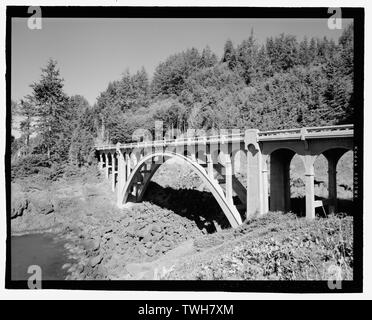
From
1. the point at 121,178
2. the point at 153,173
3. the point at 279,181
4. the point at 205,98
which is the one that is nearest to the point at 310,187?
the point at 279,181

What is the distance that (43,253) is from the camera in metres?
17.3

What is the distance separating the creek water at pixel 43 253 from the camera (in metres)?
14.8

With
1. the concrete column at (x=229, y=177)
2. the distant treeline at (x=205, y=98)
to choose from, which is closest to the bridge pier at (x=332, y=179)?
the concrete column at (x=229, y=177)

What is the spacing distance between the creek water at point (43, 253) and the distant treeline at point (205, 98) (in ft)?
22.3

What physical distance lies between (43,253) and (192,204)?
11.6 meters

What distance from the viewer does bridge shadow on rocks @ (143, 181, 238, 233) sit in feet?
62.3

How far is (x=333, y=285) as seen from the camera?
5.78 m

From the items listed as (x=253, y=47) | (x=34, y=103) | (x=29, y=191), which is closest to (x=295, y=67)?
(x=253, y=47)

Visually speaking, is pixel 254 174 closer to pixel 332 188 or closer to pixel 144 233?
pixel 332 188

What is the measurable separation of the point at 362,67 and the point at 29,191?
1021 inches

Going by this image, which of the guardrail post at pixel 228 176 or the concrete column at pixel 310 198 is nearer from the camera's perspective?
the concrete column at pixel 310 198

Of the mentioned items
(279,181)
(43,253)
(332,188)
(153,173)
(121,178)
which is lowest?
(43,253)

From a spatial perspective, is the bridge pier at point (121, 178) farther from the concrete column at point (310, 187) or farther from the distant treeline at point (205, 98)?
the concrete column at point (310, 187)
